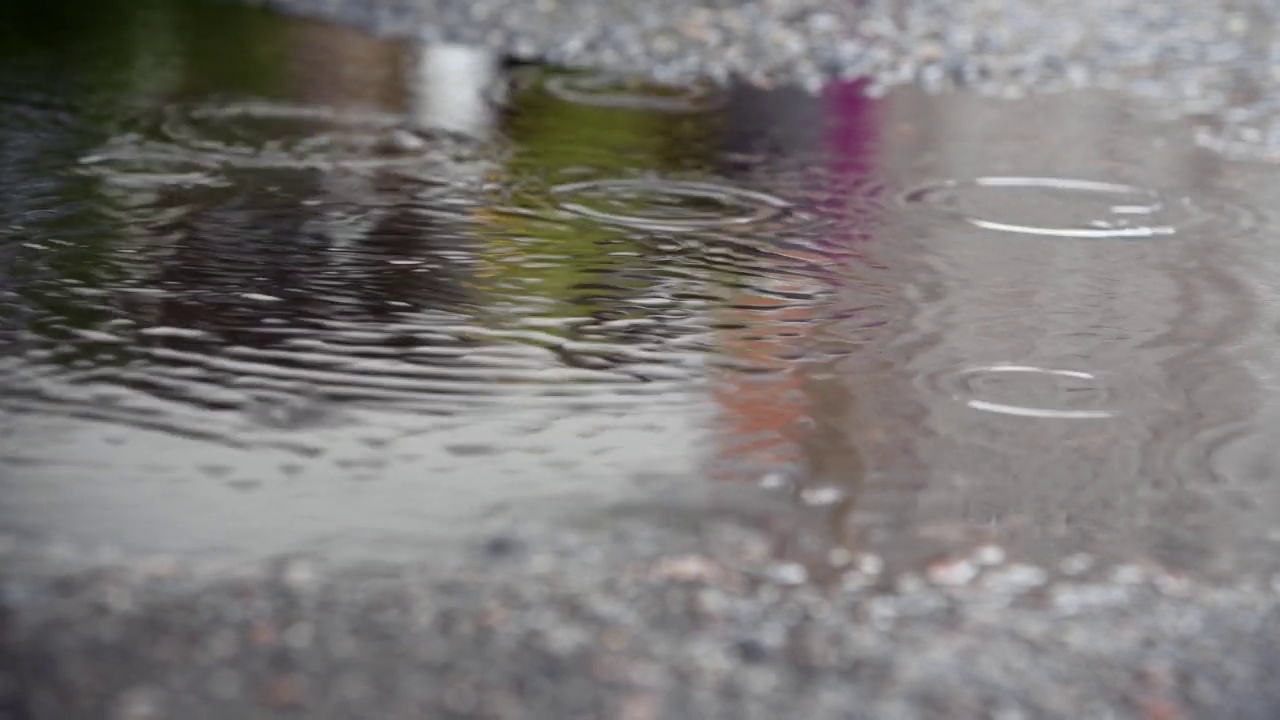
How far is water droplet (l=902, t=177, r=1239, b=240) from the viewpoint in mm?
2982

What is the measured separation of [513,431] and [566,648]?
1.65 feet

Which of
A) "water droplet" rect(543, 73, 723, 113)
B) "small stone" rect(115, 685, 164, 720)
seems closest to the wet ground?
"small stone" rect(115, 685, 164, 720)

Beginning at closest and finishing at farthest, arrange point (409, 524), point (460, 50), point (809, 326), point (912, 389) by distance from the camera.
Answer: point (409, 524) < point (912, 389) < point (809, 326) < point (460, 50)

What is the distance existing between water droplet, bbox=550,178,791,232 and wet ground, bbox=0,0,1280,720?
1 centimetres

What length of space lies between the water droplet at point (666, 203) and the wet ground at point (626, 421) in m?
0.01

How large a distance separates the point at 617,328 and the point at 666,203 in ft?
2.72

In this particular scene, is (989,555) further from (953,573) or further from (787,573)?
(787,573)

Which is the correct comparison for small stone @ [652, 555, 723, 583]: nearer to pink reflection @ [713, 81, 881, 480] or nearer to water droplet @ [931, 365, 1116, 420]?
pink reflection @ [713, 81, 881, 480]

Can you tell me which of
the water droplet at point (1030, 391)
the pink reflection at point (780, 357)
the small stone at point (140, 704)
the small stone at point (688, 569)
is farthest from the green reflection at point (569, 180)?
the small stone at point (140, 704)

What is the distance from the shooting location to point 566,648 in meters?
1.42

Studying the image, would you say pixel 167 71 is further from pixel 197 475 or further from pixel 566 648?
pixel 566 648

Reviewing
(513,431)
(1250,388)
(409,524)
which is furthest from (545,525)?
(1250,388)

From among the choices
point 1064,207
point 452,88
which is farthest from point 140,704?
point 452,88

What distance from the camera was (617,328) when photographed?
7.54 feet
